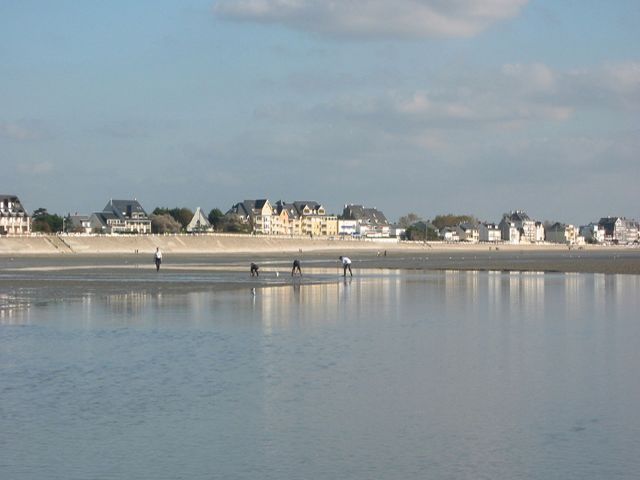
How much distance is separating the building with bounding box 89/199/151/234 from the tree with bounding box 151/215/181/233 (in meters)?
1.04

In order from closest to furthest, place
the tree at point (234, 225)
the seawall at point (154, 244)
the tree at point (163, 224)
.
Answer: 1. the seawall at point (154, 244)
2. the tree at point (163, 224)
3. the tree at point (234, 225)

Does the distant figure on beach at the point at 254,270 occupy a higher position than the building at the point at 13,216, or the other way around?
the building at the point at 13,216

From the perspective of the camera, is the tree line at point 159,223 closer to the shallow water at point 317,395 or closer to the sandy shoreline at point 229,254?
the sandy shoreline at point 229,254

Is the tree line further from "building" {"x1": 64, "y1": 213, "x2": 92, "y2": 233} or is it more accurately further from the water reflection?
the water reflection

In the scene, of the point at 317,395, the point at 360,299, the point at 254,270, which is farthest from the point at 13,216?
the point at 317,395

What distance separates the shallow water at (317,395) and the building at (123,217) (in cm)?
15848

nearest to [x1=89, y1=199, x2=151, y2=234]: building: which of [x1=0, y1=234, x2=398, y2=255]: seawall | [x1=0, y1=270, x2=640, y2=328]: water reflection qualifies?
[x1=0, y1=234, x2=398, y2=255]: seawall

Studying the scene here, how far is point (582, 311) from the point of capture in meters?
32.2

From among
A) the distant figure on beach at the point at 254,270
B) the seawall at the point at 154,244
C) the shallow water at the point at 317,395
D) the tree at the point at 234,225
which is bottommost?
the shallow water at the point at 317,395

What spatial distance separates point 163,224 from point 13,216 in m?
35.6

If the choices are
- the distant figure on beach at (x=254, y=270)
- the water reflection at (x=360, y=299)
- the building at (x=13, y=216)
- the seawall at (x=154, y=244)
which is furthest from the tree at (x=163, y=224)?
the water reflection at (x=360, y=299)

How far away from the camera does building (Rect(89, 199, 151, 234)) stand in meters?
186

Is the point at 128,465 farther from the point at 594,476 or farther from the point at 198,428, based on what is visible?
the point at 594,476

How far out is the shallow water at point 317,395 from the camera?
11.9 meters
